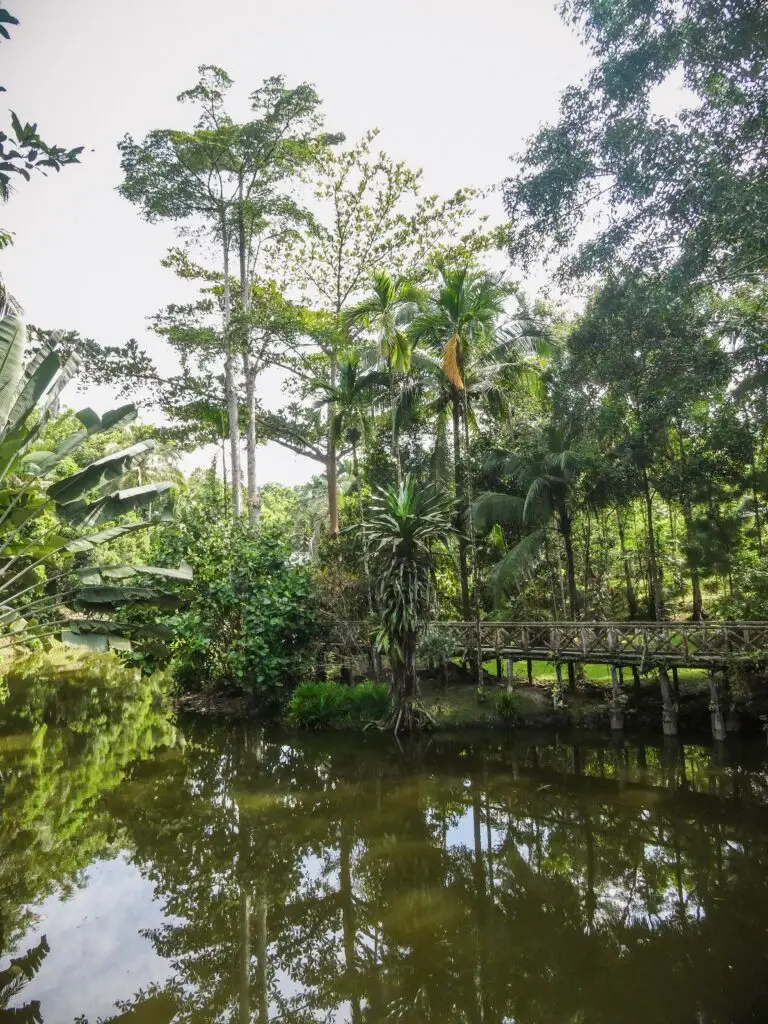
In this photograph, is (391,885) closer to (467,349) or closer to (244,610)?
(244,610)

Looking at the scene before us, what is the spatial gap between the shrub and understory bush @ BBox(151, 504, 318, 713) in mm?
5279

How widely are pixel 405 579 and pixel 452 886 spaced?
734cm

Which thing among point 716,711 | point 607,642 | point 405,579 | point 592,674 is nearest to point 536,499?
point 607,642

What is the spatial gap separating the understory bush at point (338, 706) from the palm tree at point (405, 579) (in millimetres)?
738

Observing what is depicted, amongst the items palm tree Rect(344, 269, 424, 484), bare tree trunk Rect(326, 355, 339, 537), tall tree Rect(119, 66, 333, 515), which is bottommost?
bare tree trunk Rect(326, 355, 339, 537)

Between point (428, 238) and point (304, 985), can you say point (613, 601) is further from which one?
point (304, 985)

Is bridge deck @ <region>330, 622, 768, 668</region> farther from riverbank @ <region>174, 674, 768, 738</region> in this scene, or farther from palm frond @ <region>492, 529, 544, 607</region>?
palm frond @ <region>492, 529, 544, 607</region>

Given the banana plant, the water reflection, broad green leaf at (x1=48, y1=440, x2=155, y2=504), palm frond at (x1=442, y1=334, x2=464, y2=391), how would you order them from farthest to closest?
palm frond at (x1=442, y1=334, x2=464, y2=391) → broad green leaf at (x1=48, y1=440, x2=155, y2=504) → the banana plant → the water reflection

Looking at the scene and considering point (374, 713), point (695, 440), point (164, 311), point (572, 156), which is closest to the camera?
point (572, 156)

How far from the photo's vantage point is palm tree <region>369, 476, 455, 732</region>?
14.6m

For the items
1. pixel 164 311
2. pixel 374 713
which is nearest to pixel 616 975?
pixel 374 713

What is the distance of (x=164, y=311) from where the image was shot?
69.7 ft

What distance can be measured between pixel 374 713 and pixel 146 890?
7.96m

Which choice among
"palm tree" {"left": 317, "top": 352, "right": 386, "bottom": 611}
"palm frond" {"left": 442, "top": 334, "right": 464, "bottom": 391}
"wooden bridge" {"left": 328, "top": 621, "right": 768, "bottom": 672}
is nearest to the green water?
"wooden bridge" {"left": 328, "top": 621, "right": 768, "bottom": 672}
